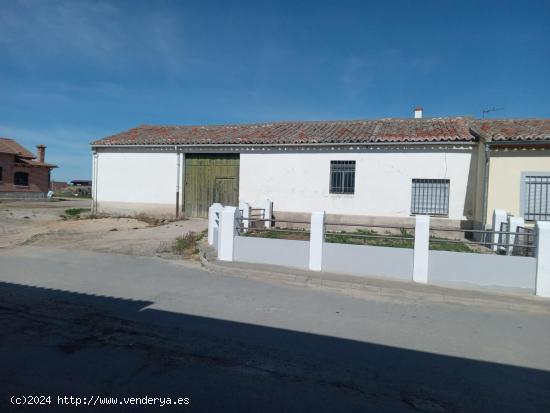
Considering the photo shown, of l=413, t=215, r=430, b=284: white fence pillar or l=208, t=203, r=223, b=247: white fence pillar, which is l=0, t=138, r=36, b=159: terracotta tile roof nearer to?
l=208, t=203, r=223, b=247: white fence pillar

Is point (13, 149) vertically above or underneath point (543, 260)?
above

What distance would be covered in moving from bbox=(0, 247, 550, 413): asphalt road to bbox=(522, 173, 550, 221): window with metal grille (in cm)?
680

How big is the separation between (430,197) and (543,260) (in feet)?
23.7

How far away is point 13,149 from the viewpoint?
33594 millimetres

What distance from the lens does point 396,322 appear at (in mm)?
5676

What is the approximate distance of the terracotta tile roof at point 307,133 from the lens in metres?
14.8

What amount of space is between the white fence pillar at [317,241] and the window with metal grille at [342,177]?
6923 mm

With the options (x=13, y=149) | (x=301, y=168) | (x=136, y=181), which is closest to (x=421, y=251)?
(x=301, y=168)

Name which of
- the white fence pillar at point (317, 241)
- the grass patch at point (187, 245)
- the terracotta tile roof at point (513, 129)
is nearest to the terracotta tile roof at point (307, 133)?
the terracotta tile roof at point (513, 129)

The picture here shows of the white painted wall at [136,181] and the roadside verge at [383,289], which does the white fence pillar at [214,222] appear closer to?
the roadside verge at [383,289]

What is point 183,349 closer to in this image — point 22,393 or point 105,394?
point 105,394

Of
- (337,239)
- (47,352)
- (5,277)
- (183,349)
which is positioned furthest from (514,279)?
(5,277)

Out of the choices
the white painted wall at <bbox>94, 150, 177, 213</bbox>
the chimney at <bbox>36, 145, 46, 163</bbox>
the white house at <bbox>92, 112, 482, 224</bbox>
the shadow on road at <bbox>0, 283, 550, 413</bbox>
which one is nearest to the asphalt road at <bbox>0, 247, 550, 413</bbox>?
the shadow on road at <bbox>0, 283, 550, 413</bbox>

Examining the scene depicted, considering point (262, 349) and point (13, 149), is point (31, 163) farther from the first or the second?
point (262, 349)
